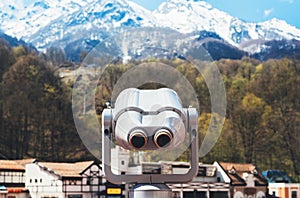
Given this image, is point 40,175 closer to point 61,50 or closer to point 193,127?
point 193,127

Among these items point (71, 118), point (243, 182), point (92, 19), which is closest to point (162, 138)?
point (243, 182)

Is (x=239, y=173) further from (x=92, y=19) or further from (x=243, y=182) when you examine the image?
(x=92, y=19)

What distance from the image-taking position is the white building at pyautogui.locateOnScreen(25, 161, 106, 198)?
25.5 m

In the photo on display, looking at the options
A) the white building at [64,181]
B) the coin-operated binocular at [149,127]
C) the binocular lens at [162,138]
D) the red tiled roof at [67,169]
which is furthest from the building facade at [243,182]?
the binocular lens at [162,138]

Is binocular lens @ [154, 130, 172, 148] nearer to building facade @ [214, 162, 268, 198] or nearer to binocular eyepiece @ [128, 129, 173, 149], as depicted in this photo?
binocular eyepiece @ [128, 129, 173, 149]

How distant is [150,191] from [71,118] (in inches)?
1616

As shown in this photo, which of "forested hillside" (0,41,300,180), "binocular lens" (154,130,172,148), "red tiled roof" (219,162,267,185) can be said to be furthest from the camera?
"forested hillside" (0,41,300,180)

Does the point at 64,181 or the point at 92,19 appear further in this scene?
the point at 92,19

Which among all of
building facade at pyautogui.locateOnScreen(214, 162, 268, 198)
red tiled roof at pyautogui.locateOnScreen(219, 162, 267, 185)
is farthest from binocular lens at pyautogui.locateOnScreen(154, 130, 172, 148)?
red tiled roof at pyautogui.locateOnScreen(219, 162, 267, 185)

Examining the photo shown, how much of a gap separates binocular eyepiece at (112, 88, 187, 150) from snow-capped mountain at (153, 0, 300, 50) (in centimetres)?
9324

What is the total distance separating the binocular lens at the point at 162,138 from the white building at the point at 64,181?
20.9m

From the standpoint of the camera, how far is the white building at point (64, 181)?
25484mm

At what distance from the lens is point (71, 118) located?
149 ft

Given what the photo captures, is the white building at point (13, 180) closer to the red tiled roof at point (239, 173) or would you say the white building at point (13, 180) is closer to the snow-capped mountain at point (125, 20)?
the red tiled roof at point (239, 173)
